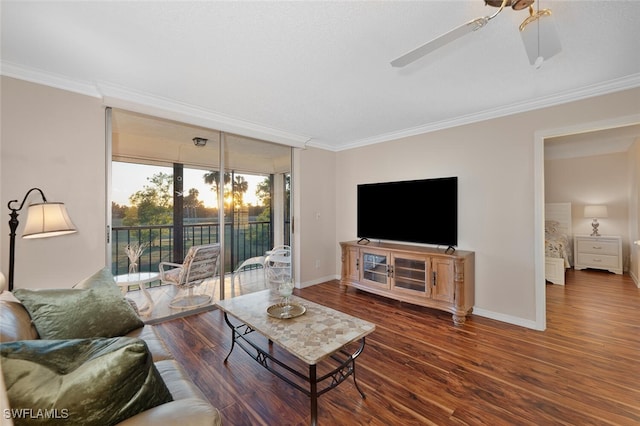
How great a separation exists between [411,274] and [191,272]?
2684 millimetres

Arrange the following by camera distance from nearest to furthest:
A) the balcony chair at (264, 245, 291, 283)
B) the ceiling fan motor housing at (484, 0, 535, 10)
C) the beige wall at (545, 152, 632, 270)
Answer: the ceiling fan motor housing at (484, 0, 535, 10)
the balcony chair at (264, 245, 291, 283)
the beige wall at (545, 152, 632, 270)

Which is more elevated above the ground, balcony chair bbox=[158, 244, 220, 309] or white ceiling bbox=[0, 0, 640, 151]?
white ceiling bbox=[0, 0, 640, 151]

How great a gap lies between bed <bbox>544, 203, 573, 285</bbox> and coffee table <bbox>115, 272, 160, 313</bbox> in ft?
19.2

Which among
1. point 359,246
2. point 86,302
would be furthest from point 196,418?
point 359,246

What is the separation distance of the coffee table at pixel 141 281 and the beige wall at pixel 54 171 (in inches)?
13.2

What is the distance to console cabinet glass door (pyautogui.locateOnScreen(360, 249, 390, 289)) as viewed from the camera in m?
3.55

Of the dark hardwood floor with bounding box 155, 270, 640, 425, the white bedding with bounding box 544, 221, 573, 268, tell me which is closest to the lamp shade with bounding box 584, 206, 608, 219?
the white bedding with bounding box 544, 221, 573, 268

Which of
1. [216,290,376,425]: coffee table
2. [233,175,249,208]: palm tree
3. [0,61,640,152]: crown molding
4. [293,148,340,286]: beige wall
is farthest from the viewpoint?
[293,148,340,286]: beige wall

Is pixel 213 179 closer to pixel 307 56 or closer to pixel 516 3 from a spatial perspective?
pixel 307 56

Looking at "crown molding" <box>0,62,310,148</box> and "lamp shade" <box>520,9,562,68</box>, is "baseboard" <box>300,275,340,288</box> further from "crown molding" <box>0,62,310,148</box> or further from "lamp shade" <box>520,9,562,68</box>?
"lamp shade" <box>520,9,562,68</box>

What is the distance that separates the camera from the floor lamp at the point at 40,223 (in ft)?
6.22

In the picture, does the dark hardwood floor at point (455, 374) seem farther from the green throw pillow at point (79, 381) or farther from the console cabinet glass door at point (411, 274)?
the green throw pillow at point (79, 381)

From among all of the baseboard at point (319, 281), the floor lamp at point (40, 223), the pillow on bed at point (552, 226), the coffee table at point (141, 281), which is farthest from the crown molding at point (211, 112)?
the pillow on bed at point (552, 226)

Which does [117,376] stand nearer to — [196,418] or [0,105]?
[196,418]
